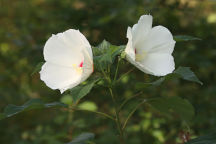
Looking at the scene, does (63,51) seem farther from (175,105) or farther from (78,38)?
(175,105)

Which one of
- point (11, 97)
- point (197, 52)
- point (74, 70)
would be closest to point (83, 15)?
point (197, 52)

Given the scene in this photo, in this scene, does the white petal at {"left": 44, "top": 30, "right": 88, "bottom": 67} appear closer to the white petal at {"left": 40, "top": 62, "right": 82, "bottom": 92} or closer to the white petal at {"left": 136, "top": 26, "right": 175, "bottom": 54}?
the white petal at {"left": 40, "top": 62, "right": 82, "bottom": 92}

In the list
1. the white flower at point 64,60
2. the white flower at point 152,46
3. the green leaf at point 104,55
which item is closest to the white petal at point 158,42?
the white flower at point 152,46

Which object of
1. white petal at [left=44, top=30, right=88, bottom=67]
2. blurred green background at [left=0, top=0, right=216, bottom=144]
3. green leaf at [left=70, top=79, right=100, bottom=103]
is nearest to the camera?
green leaf at [left=70, top=79, right=100, bottom=103]

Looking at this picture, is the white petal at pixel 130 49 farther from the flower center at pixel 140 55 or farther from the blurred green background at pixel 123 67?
the blurred green background at pixel 123 67

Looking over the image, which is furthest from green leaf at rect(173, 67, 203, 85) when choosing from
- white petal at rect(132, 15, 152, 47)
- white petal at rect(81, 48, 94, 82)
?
white petal at rect(81, 48, 94, 82)

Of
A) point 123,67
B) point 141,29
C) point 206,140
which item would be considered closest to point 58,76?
point 141,29

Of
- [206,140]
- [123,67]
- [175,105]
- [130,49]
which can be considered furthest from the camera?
[123,67]

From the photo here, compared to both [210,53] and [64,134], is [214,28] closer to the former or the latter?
[210,53]
